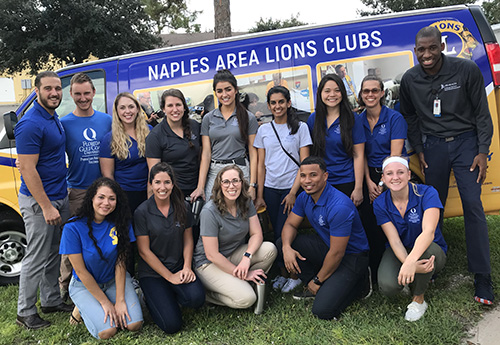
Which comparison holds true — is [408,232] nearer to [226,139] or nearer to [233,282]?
[233,282]

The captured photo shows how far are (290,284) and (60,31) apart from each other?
59.5ft

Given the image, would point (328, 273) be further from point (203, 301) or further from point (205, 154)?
point (205, 154)

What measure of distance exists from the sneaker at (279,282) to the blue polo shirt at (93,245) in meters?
1.40

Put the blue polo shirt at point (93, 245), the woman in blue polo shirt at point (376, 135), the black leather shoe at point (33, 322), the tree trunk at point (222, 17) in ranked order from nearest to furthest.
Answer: the blue polo shirt at point (93, 245), the black leather shoe at point (33, 322), the woman in blue polo shirt at point (376, 135), the tree trunk at point (222, 17)

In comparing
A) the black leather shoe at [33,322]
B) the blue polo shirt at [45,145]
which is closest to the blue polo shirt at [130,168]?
the blue polo shirt at [45,145]

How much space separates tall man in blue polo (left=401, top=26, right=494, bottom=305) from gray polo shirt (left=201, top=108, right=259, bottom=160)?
1.46 metres

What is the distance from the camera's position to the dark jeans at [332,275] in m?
3.24

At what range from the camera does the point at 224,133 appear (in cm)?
359

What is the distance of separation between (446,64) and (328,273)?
193 centimetres

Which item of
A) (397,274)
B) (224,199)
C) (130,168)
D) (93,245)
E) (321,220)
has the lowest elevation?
(397,274)

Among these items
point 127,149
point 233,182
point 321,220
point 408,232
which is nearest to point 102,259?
point 127,149

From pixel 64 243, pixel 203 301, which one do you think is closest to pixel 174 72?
pixel 64 243

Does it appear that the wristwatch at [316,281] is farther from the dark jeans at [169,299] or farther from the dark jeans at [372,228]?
the dark jeans at [169,299]

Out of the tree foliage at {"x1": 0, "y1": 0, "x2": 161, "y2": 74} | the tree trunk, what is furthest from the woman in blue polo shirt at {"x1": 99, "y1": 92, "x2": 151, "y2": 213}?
the tree foliage at {"x1": 0, "y1": 0, "x2": 161, "y2": 74}
